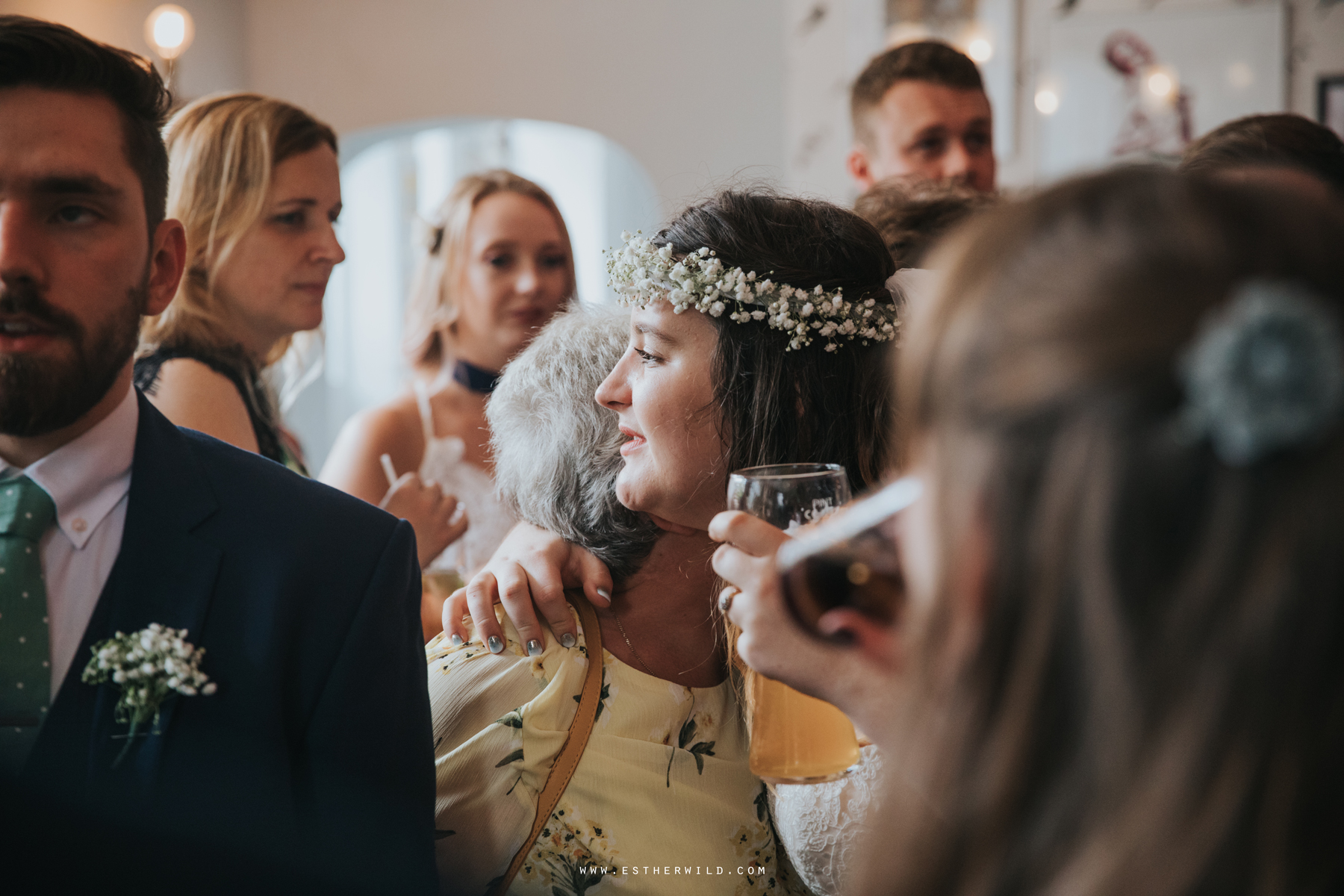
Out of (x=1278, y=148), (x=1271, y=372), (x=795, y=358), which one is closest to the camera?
(x=1271, y=372)

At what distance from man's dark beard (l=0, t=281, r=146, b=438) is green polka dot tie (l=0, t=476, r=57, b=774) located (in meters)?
0.09

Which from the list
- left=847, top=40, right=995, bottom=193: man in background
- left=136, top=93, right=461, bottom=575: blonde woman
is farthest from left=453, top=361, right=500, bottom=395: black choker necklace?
left=847, top=40, right=995, bottom=193: man in background

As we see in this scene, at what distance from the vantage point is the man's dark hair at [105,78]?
4.34ft

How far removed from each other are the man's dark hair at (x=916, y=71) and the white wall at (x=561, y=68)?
2.11 metres

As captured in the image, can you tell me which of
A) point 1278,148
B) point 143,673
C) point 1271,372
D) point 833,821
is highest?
point 1278,148

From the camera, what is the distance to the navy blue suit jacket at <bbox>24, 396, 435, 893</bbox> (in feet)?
4.12

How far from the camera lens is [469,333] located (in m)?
3.76

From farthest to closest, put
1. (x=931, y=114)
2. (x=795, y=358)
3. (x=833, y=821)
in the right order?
(x=931, y=114) → (x=795, y=358) → (x=833, y=821)

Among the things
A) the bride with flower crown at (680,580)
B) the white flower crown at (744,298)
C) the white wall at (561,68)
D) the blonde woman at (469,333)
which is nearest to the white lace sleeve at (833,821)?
the bride with flower crown at (680,580)

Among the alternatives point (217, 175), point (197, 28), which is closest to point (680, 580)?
point (217, 175)

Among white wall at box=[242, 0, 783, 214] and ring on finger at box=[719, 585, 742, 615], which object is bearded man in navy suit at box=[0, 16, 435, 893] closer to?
ring on finger at box=[719, 585, 742, 615]

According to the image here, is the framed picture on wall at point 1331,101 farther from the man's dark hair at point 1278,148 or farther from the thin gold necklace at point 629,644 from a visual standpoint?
the thin gold necklace at point 629,644

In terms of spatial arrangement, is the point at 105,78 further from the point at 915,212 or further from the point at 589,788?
the point at 915,212

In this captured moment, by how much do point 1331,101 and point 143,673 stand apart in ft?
18.6
